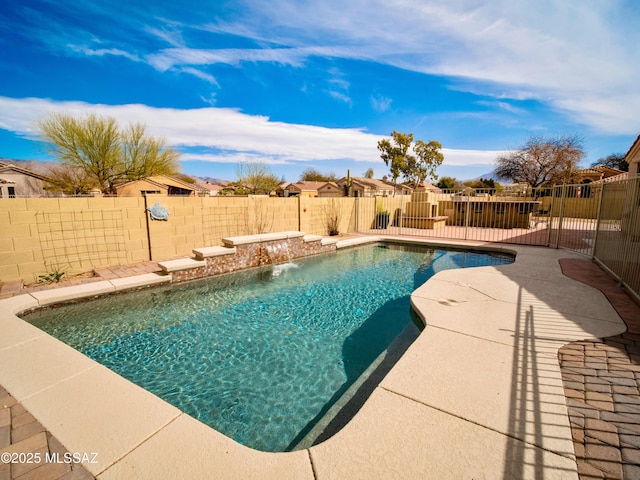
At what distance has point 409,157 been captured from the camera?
41.9m

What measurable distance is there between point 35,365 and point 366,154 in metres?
43.4

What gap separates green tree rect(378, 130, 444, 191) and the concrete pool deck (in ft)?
126

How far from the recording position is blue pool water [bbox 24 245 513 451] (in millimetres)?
2979

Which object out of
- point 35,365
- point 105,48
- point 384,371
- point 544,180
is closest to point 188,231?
point 35,365

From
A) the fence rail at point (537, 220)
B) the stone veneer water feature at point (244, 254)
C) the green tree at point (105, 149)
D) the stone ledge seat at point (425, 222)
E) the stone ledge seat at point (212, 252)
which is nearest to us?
the fence rail at point (537, 220)

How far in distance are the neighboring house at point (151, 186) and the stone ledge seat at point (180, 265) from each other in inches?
766

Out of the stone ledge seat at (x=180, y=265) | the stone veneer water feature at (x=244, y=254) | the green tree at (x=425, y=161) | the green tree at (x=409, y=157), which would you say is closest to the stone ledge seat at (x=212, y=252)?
the stone veneer water feature at (x=244, y=254)

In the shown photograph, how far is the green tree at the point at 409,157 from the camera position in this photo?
3938 cm

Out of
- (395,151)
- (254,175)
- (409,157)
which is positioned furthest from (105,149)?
(409,157)

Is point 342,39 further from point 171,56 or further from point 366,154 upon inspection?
point 366,154

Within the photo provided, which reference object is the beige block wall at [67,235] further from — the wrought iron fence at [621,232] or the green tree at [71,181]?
the green tree at [71,181]

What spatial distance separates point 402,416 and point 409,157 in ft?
143

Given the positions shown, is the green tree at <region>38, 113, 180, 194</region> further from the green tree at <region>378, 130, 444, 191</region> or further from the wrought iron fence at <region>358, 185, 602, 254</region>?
the green tree at <region>378, 130, 444, 191</region>

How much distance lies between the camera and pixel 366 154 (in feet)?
141
